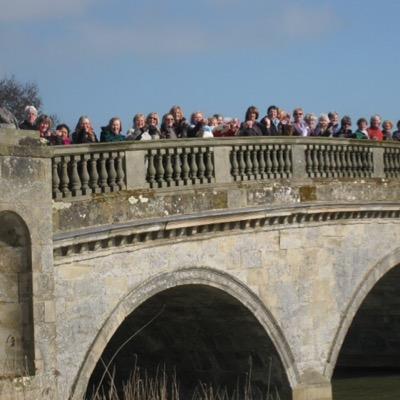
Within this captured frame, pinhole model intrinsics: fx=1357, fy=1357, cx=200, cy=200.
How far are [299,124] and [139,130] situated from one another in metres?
3.77

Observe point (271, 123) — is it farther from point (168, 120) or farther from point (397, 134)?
point (397, 134)

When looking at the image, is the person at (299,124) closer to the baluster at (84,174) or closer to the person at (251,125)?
the person at (251,125)

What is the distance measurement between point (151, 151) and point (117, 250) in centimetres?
128

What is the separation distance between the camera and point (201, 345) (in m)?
19.6

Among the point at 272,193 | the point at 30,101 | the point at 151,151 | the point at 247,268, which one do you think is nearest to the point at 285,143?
the point at 272,193

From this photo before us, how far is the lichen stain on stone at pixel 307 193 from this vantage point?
1888cm

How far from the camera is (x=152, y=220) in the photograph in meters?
15.8

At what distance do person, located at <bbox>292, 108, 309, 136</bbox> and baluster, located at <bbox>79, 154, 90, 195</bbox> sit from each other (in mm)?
5399

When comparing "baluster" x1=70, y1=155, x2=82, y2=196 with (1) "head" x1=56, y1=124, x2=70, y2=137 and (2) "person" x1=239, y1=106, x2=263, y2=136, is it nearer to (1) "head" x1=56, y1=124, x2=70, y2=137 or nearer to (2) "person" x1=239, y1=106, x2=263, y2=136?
(1) "head" x1=56, y1=124, x2=70, y2=137

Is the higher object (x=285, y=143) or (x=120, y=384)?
(x=285, y=143)

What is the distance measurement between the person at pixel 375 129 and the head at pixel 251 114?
3.34m

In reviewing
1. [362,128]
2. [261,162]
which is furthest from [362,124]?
[261,162]

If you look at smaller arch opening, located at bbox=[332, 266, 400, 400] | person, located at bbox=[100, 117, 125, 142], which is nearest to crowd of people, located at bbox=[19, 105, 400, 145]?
person, located at bbox=[100, 117, 125, 142]

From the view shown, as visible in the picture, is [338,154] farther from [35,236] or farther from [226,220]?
[35,236]
